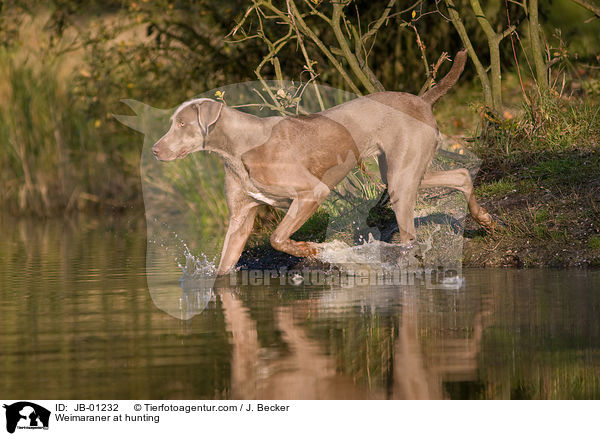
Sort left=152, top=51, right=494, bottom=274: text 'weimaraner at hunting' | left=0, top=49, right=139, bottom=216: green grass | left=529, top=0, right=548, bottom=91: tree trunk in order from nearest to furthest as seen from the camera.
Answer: left=152, top=51, right=494, bottom=274: text 'weimaraner at hunting'
left=529, top=0, right=548, bottom=91: tree trunk
left=0, top=49, right=139, bottom=216: green grass

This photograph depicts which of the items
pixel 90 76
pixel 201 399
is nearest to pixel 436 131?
pixel 201 399

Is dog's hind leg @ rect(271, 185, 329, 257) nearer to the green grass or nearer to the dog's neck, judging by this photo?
the dog's neck

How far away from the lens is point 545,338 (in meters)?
6.71

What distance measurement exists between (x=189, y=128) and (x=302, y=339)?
3227 mm

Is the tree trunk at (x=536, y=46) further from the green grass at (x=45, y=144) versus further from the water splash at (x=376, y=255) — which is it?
the green grass at (x=45, y=144)

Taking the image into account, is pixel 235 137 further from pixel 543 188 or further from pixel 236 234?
pixel 543 188

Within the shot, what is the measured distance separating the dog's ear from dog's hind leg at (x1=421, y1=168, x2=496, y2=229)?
7.69 feet
